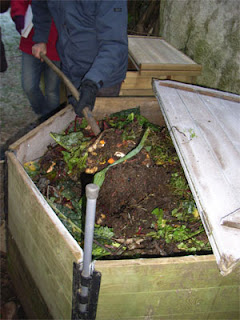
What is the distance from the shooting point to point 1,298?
10.3ft

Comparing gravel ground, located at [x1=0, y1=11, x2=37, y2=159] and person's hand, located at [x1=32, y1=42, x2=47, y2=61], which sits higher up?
person's hand, located at [x1=32, y1=42, x2=47, y2=61]

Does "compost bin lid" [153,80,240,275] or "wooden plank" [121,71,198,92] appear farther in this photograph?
"wooden plank" [121,71,198,92]

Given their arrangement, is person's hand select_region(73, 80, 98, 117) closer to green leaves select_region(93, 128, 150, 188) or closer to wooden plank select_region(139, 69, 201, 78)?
green leaves select_region(93, 128, 150, 188)

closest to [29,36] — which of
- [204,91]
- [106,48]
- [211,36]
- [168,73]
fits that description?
[106,48]

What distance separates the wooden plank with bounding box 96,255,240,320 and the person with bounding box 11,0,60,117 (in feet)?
10.0

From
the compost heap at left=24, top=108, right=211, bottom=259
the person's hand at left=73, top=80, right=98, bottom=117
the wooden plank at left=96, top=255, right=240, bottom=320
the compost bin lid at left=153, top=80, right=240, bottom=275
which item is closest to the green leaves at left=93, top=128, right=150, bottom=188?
the compost heap at left=24, top=108, right=211, bottom=259

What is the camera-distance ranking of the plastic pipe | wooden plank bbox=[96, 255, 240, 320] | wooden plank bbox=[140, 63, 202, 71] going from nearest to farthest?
the plastic pipe < wooden plank bbox=[96, 255, 240, 320] < wooden plank bbox=[140, 63, 202, 71]

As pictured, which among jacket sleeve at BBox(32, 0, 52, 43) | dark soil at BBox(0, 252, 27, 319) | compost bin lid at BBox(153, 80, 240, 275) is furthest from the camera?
jacket sleeve at BBox(32, 0, 52, 43)

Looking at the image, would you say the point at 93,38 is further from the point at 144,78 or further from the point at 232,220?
the point at 232,220

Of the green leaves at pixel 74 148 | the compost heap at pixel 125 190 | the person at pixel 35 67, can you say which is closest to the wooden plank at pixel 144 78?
the person at pixel 35 67

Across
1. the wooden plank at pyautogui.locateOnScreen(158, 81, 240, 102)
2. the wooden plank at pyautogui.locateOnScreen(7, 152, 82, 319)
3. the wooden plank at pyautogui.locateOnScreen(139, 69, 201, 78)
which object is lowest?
the wooden plank at pyautogui.locateOnScreen(7, 152, 82, 319)

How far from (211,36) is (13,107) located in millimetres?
3528

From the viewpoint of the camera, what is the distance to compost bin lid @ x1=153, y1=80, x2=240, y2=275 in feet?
5.22

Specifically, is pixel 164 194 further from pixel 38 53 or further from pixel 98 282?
pixel 38 53
